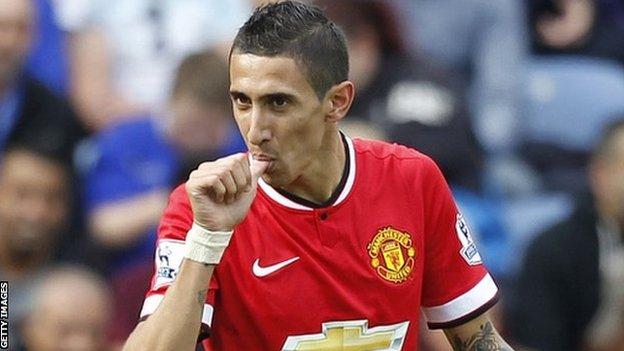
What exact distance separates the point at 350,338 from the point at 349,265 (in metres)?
0.21

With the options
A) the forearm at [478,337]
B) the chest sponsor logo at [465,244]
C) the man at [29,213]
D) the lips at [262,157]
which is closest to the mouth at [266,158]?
the lips at [262,157]

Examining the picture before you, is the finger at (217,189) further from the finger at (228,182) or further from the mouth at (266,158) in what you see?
the mouth at (266,158)

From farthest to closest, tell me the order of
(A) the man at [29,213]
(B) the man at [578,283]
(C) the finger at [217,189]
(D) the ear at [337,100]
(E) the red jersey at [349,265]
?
(B) the man at [578,283] → (A) the man at [29,213] → (D) the ear at [337,100] → (E) the red jersey at [349,265] → (C) the finger at [217,189]

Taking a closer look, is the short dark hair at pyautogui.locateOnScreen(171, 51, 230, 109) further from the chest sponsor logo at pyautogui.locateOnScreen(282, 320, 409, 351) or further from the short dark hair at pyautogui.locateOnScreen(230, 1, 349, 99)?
the chest sponsor logo at pyautogui.locateOnScreen(282, 320, 409, 351)

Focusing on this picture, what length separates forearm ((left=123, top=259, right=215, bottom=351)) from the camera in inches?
139

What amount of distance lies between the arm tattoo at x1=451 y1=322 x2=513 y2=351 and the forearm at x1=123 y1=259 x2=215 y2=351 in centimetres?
103

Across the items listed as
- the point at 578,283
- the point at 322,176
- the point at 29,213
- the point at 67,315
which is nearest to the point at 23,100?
the point at 29,213

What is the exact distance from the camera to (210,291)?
374 cm

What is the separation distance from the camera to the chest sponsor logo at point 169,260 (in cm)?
369

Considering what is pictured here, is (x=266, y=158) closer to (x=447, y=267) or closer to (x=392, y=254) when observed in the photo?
(x=392, y=254)

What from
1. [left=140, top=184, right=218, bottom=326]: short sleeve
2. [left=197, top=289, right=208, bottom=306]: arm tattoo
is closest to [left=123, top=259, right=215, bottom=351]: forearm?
[left=197, top=289, right=208, bottom=306]: arm tattoo

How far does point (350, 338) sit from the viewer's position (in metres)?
3.88

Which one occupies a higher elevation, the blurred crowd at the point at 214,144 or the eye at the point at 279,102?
the eye at the point at 279,102

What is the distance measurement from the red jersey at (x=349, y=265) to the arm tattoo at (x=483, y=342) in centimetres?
6
